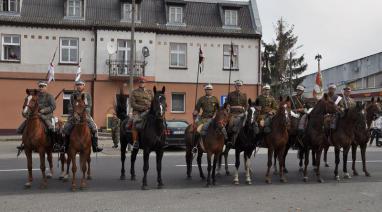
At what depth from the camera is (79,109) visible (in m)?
11.8

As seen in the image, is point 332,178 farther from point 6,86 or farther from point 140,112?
point 6,86

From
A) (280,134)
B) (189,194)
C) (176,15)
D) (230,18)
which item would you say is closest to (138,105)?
(189,194)

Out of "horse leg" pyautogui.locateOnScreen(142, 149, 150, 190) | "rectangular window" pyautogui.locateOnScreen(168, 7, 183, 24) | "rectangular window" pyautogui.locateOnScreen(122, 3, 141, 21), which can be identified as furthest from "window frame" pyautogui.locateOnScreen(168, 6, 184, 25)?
"horse leg" pyautogui.locateOnScreen(142, 149, 150, 190)

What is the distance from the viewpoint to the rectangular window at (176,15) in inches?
1409

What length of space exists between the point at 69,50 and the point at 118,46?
11.1ft

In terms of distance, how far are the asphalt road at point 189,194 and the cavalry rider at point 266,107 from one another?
5.39 feet

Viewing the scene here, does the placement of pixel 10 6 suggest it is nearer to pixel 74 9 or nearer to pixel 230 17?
pixel 74 9

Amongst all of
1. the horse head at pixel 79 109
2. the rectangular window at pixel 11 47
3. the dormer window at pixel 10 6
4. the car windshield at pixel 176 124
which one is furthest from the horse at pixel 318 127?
the dormer window at pixel 10 6

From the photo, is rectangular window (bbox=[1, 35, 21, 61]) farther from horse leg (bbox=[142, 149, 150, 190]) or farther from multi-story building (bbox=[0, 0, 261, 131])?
horse leg (bbox=[142, 149, 150, 190])

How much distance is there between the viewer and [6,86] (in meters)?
32.9

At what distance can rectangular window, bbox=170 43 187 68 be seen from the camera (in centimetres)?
3578

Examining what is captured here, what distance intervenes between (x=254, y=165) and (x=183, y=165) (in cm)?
256

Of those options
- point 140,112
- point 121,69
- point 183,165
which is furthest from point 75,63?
point 140,112

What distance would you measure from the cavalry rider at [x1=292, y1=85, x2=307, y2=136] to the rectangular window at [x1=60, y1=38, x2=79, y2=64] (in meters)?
22.1
